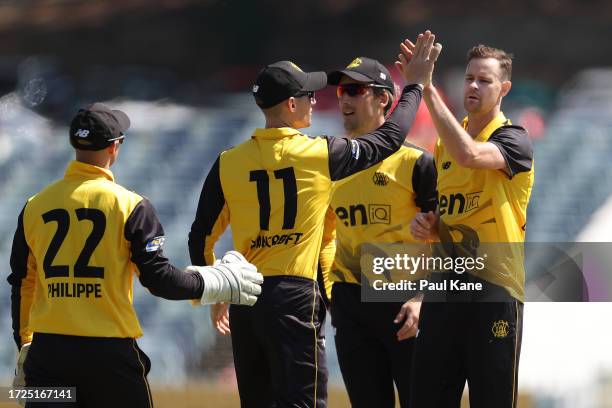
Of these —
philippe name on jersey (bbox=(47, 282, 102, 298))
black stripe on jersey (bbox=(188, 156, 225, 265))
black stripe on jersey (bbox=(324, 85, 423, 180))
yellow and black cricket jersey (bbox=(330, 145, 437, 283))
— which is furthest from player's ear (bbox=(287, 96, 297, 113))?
philippe name on jersey (bbox=(47, 282, 102, 298))

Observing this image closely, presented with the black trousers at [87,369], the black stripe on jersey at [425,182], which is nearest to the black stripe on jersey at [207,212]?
the black trousers at [87,369]

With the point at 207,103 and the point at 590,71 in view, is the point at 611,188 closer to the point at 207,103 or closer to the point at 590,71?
the point at 590,71

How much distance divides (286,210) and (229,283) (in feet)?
2.04

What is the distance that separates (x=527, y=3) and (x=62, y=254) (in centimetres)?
1254

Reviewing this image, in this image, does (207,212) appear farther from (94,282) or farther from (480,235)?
(480,235)

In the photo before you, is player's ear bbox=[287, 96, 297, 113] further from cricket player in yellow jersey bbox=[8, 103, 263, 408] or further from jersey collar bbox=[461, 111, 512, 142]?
cricket player in yellow jersey bbox=[8, 103, 263, 408]

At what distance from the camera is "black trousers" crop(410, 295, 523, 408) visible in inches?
196

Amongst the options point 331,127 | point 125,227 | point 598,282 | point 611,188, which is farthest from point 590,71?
point 125,227

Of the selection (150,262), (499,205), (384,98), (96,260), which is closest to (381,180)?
(384,98)

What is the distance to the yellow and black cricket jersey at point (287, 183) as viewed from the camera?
5125 millimetres

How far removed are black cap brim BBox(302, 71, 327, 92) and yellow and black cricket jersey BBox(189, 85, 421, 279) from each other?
0.21 metres

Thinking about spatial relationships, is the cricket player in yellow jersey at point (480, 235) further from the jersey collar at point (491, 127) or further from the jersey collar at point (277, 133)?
the jersey collar at point (277, 133)

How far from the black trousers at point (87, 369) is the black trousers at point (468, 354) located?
4.48ft

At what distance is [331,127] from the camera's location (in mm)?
12539
